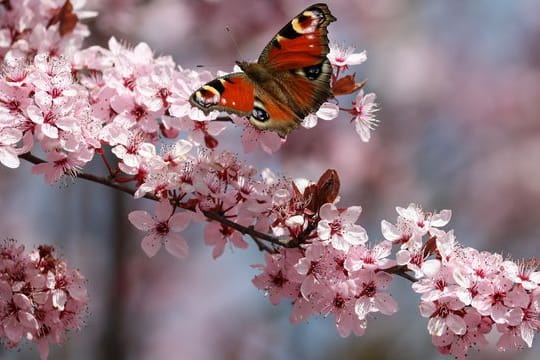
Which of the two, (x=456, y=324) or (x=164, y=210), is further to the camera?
(x=164, y=210)

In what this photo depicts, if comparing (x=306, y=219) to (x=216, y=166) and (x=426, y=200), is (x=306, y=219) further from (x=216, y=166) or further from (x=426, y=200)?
(x=426, y=200)

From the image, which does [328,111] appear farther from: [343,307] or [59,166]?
[59,166]

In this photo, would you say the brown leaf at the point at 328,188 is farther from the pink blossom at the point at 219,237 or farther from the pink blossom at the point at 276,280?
the pink blossom at the point at 219,237

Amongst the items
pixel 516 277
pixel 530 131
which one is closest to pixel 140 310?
pixel 530 131

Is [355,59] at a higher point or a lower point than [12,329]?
higher

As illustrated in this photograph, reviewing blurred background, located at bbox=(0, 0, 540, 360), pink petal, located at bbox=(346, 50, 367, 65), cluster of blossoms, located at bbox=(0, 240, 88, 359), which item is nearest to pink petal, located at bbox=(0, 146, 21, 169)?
cluster of blossoms, located at bbox=(0, 240, 88, 359)

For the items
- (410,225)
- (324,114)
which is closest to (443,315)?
(410,225)

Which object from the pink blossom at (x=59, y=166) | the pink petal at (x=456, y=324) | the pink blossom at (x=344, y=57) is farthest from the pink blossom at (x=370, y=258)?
the pink blossom at (x=59, y=166)
